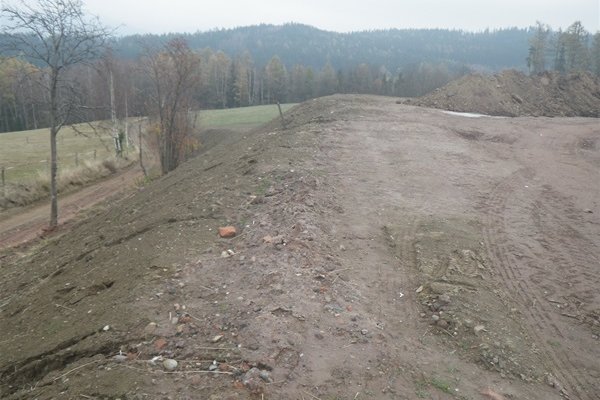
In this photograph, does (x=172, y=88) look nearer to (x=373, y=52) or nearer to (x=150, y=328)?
(x=150, y=328)

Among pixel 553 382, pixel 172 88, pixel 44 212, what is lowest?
pixel 44 212

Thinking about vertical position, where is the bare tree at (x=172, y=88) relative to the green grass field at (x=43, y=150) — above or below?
above

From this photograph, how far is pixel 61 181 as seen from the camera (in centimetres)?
2166

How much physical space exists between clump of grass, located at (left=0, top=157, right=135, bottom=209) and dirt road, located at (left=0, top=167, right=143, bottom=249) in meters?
0.53

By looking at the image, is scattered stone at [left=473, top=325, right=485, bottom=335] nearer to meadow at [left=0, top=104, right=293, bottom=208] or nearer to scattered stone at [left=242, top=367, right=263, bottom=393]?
scattered stone at [left=242, top=367, right=263, bottom=393]

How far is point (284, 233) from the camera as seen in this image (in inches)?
285

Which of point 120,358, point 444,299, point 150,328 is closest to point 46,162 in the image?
point 150,328

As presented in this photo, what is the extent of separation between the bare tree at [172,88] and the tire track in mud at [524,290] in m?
14.6

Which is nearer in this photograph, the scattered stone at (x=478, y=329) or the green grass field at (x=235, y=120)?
the scattered stone at (x=478, y=329)

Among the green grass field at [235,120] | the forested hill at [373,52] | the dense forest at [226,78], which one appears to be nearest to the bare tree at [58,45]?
the dense forest at [226,78]

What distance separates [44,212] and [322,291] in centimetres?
1583

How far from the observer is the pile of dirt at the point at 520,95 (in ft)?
72.9

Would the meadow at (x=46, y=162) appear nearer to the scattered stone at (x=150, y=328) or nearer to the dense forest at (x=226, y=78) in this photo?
the dense forest at (x=226, y=78)

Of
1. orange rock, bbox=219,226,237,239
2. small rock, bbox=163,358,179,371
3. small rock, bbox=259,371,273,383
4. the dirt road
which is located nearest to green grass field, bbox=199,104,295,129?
the dirt road
